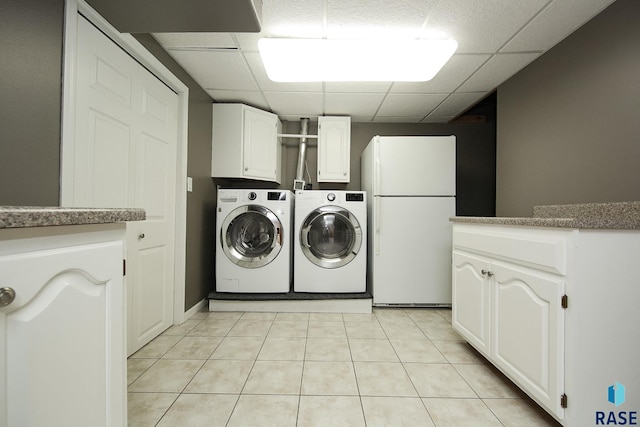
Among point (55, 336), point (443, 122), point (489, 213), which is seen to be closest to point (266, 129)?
point (443, 122)

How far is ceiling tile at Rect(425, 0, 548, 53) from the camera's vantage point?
148 centimetres

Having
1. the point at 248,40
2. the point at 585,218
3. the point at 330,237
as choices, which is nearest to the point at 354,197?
the point at 330,237

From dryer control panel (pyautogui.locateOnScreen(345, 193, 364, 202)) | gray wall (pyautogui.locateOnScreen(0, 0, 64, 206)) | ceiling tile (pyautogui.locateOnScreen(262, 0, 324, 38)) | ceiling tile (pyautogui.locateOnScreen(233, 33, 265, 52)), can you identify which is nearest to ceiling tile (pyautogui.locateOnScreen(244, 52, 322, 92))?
ceiling tile (pyautogui.locateOnScreen(233, 33, 265, 52))

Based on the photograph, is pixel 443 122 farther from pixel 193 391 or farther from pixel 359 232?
pixel 193 391

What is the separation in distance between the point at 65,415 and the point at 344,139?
9.60 ft

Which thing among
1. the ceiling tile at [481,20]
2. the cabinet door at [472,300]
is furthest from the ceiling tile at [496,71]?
the cabinet door at [472,300]

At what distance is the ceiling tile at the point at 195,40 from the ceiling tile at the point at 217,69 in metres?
0.08

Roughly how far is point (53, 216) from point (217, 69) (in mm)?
2012

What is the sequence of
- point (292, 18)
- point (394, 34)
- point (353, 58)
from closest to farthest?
point (292, 18), point (394, 34), point (353, 58)

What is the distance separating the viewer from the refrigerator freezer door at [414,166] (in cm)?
249

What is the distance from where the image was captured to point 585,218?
0.96m

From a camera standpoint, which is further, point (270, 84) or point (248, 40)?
point (270, 84)

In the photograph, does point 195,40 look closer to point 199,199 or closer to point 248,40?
point 248,40

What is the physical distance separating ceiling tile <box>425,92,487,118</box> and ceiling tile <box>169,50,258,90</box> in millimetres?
1942
